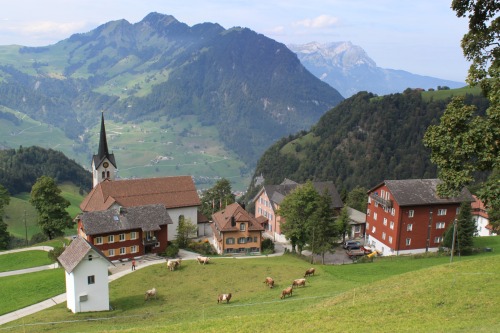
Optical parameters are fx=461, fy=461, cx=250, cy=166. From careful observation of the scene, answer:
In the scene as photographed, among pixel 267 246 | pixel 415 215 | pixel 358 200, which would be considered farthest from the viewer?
pixel 358 200

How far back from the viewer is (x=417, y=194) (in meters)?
66.4

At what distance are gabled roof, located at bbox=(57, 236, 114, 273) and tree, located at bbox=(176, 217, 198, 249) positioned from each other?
2258 cm

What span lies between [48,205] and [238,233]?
1171 inches

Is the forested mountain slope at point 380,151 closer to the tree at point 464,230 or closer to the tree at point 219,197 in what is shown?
the tree at point 219,197

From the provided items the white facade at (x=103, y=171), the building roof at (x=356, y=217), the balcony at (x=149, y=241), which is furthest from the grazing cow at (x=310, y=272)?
the white facade at (x=103, y=171)

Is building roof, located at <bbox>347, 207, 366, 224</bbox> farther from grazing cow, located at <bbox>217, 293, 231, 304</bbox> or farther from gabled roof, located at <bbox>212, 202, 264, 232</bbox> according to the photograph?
grazing cow, located at <bbox>217, 293, 231, 304</bbox>

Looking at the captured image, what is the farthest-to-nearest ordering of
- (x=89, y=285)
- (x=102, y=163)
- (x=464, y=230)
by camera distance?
1. (x=102, y=163)
2. (x=464, y=230)
3. (x=89, y=285)

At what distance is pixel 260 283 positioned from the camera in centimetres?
4591

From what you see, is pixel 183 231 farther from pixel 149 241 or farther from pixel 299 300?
pixel 299 300

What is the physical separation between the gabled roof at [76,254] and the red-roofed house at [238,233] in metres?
25.6

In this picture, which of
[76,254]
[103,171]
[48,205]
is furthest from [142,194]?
[76,254]

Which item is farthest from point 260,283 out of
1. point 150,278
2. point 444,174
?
point 444,174

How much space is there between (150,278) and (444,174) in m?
35.3

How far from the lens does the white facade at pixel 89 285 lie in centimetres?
4022
